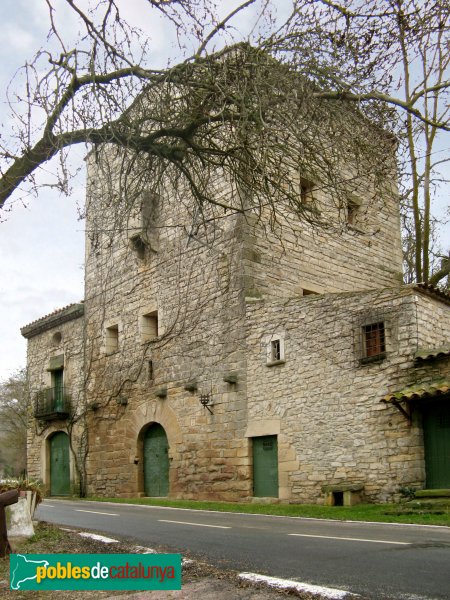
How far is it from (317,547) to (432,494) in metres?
6.29

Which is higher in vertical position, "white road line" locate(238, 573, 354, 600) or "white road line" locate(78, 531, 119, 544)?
"white road line" locate(238, 573, 354, 600)

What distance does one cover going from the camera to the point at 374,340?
580 inches

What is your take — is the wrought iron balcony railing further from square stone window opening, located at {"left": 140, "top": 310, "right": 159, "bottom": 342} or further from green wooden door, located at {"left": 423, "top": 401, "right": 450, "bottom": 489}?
green wooden door, located at {"left": 423, "top": 401, "right": 450, "bottom": 489}

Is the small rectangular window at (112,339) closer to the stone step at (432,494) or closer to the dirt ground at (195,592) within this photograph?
the stone step at (432,494)

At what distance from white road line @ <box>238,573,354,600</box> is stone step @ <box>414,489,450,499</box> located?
311 inches

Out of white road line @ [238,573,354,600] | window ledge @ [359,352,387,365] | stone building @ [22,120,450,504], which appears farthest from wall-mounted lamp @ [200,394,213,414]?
white road line @ [238,573,354,600]

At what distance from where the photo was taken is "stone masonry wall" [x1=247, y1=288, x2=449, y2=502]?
14.1 m

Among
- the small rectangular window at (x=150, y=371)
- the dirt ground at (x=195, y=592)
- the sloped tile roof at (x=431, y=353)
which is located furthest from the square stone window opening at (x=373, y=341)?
the dirt ground at (x=195, y=592)

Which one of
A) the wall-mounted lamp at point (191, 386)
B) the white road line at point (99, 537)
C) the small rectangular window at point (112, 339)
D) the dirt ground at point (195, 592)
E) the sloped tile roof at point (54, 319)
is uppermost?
the sloped tile roof at point (54, 319)

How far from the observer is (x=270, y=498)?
1620 cm

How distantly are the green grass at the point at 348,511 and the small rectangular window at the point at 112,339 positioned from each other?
733 cm

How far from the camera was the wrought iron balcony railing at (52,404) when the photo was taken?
79.6 ft

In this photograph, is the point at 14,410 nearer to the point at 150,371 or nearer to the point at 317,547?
the point at 150,371

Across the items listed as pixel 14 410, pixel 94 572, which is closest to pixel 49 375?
pixel 14 410
